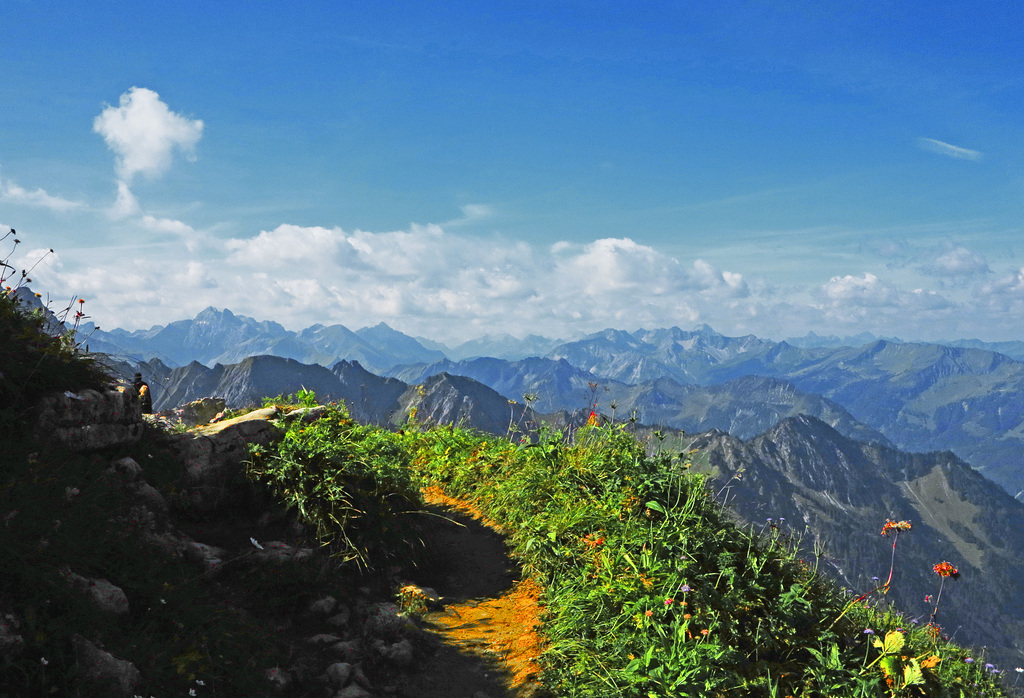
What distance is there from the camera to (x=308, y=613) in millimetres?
6375

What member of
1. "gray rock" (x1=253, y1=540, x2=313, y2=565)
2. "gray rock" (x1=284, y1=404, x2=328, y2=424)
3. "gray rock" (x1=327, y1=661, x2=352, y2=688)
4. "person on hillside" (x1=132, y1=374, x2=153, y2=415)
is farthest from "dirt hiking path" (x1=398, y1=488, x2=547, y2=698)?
"person on hillside" (x1=132, y1=374, x2=153, y2=415)

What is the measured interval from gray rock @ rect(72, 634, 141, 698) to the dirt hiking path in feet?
7.99

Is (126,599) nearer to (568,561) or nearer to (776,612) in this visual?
(568,561)

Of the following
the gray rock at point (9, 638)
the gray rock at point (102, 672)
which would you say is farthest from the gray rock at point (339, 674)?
the gray rock at point (9, 638)

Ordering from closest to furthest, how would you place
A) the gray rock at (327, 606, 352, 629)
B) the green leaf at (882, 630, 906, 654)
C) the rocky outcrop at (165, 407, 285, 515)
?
1. the green leaf at (882, 630, 906, 654)
2. the gray rock at (327, 606, 352, 629)
3. the rocky outcrop at (165, 407, 285, 515)

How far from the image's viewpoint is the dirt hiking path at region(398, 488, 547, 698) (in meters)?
5.98

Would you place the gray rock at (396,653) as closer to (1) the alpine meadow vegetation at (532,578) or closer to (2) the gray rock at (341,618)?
(2) the gray rock at (341,618)

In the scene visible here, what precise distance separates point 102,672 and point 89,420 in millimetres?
3134

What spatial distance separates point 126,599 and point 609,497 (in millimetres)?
6103

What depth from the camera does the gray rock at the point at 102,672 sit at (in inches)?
162

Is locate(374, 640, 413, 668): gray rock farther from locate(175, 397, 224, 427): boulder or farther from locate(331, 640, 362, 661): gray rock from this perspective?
locate(175, 397, 224, 427): boulder

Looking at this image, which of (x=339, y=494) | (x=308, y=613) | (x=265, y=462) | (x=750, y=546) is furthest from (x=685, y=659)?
(x=265, y=462)

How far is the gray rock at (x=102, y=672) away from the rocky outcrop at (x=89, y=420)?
103 inches

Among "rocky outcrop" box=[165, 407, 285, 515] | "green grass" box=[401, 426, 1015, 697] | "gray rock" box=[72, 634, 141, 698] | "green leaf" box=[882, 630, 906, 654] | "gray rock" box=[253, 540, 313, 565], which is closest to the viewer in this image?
"gray rock" box=[72, 634, 141, 698]
